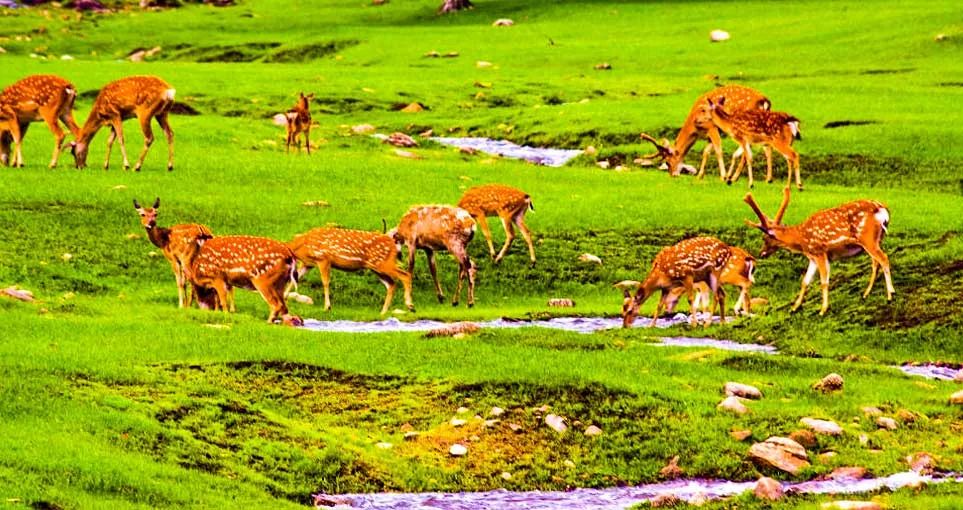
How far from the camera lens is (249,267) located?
21.9 metres

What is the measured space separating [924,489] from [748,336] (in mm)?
7999

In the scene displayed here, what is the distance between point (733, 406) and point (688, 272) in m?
5.54

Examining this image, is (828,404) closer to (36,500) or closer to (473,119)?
(36,500)

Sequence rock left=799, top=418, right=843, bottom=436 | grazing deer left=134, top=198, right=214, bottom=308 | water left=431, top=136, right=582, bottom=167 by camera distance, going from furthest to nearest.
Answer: water left=431, top=136, right=582, bottom=167 → grazing deer left=134, top=198, right=214, bottom=308 → rock left=799, top=418, right=843, bottom=436

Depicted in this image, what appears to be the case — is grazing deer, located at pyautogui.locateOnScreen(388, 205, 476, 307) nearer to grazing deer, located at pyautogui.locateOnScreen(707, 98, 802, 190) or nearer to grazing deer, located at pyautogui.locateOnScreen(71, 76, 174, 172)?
grazing deer, located at pyautogui.locateOnScreen(71, 76, 174, 172)

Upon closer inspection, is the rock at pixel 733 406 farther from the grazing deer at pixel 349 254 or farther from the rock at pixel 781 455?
the grazing deer at pixel 349 254

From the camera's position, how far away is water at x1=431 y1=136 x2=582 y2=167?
3872cm

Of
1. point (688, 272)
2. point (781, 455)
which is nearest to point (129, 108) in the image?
point (688, 272)

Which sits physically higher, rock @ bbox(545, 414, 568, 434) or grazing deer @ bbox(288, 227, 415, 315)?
rock @ bbox(545, 414, 568, 434)

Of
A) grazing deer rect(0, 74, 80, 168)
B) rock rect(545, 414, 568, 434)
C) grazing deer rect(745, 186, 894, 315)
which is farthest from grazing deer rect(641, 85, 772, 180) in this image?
rock rect(545, 414, 568, 434)

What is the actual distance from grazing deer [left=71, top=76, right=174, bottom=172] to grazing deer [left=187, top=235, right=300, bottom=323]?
9883 millimetres

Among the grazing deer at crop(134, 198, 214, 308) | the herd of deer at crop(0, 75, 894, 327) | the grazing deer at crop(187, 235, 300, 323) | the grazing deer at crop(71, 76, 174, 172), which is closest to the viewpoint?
the grazing deer at crop(187, 235, 300, 323)

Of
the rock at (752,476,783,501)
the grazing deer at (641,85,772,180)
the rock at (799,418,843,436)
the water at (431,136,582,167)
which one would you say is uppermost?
the rock at (752,476,783,501)

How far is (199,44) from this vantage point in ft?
210
